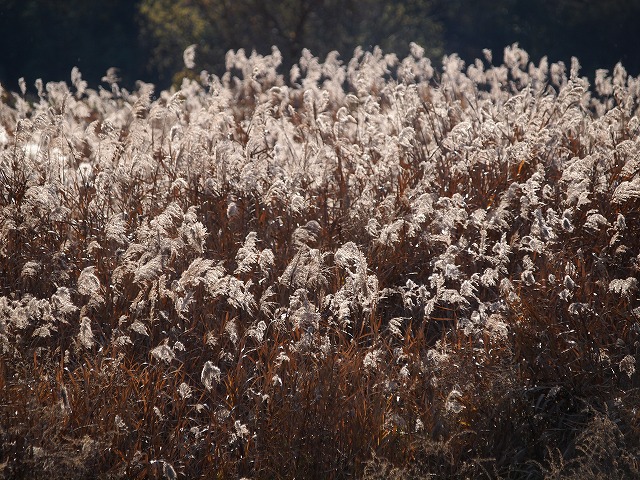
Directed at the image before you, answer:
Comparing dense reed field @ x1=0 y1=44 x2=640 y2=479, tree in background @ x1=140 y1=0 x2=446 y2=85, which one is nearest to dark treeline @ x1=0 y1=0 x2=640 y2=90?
tree in background @ x1=140 y1=0 x2=446 y2=85

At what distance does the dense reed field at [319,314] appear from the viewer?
3473mm

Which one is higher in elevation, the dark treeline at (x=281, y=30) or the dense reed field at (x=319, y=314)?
the dark treeline at (x=281, y=30)

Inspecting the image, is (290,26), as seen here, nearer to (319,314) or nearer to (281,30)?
(281,30)

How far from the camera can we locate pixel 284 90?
22.7 feet

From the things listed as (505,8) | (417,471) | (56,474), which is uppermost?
(505,8)

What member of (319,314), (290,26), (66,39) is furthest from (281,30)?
(319,314)

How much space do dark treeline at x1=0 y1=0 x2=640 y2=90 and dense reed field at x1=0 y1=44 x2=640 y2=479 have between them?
1448 centimetres

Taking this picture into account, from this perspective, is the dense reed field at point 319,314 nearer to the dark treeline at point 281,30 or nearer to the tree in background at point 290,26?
the tree in background at point 290,26

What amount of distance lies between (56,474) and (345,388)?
50.4 inches

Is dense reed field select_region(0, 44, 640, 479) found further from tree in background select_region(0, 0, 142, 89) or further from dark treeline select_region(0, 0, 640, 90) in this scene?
tree in background select_region(0, 0, 142, 89)

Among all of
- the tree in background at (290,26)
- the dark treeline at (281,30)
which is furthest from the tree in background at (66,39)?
the tree in background at (290,26)

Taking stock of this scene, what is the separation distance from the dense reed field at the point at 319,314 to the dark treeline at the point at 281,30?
14.5 metres

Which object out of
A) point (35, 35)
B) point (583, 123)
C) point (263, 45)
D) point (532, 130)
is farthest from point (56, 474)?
point (35, 35)

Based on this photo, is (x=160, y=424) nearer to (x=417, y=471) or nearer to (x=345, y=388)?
(x=345, y=388)
